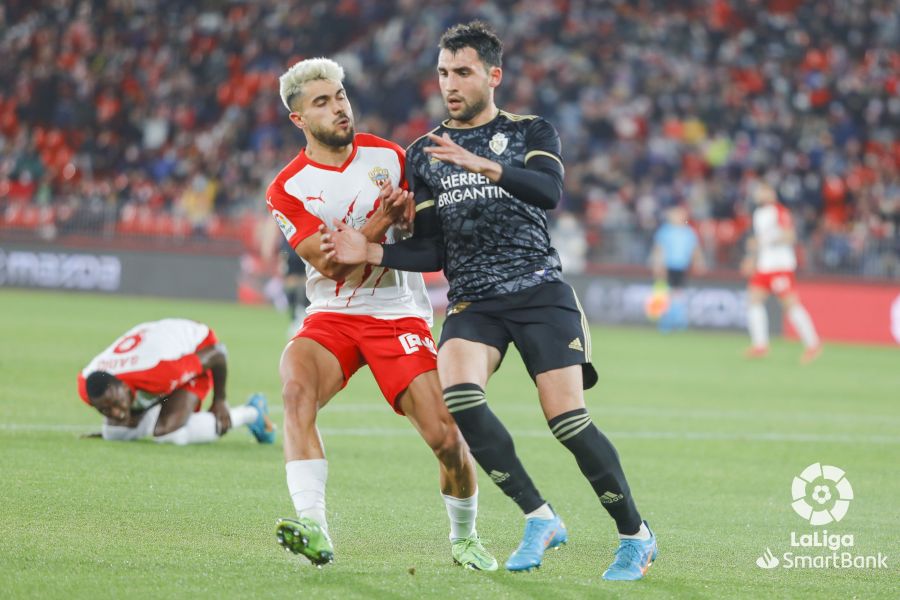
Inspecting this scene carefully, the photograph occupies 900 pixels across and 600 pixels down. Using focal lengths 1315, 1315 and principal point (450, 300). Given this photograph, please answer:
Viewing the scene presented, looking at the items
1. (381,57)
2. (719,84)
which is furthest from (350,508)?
(381,57)

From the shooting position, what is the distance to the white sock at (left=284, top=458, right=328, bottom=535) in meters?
5.45

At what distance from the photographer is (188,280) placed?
25.9 meters

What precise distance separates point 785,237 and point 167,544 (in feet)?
45.5

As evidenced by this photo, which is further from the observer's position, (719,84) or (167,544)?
(719,84)

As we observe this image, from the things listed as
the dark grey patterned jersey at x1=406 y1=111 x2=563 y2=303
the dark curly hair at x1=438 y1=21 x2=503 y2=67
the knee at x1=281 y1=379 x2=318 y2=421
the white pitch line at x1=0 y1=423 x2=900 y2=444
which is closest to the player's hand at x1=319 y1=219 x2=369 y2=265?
the dark grey patterned jersey at x1=406 y1=111 x2=563 y2=303

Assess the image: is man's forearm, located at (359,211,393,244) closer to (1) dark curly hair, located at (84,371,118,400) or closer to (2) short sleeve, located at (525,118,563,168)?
(2) short sleeve, located at (525,118,563,168)

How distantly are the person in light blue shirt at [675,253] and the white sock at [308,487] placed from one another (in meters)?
17.3

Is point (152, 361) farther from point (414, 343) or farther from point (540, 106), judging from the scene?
point (540, 106)

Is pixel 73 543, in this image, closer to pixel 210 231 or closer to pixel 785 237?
pixel 785 237

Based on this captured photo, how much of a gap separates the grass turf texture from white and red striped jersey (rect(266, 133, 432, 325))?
1090 mm

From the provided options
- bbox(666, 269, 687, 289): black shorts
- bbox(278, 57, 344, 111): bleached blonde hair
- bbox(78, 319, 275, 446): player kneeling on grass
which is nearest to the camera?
bbox(278, 57, 344, 111): bleached blonde hair

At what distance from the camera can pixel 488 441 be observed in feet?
17.7

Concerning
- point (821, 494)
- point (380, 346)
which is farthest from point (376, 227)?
point (821, 494)

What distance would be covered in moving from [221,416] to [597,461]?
4275 millimetres
